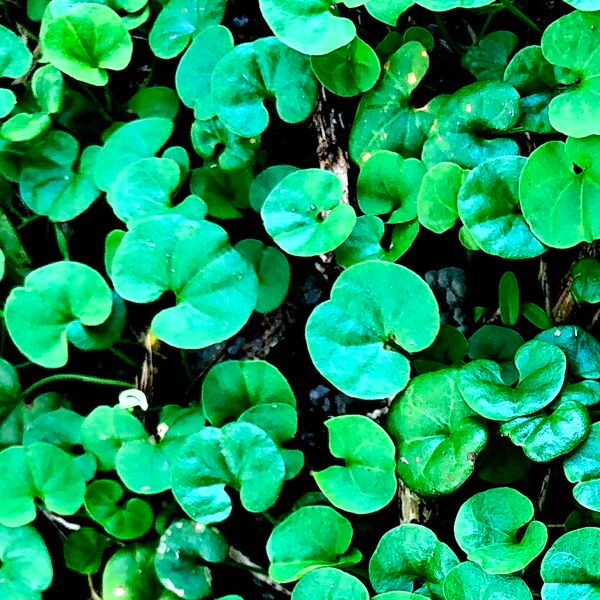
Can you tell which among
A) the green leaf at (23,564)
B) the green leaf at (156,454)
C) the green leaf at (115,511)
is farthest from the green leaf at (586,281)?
the green leaf at (23,564)

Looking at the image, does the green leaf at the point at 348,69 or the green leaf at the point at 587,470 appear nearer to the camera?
the green leaf at the point at 587,470

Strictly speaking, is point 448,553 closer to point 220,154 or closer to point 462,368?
point 462,368

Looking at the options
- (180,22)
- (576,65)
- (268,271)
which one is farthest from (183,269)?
(576,65)

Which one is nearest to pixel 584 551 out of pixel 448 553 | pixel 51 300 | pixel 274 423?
pixel 448 553

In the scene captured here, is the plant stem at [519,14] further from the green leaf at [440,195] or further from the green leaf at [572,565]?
the green leaf at [572,565]

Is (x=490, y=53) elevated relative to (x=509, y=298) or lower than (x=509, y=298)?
elevated

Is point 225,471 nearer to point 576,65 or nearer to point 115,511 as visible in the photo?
point 115,511
